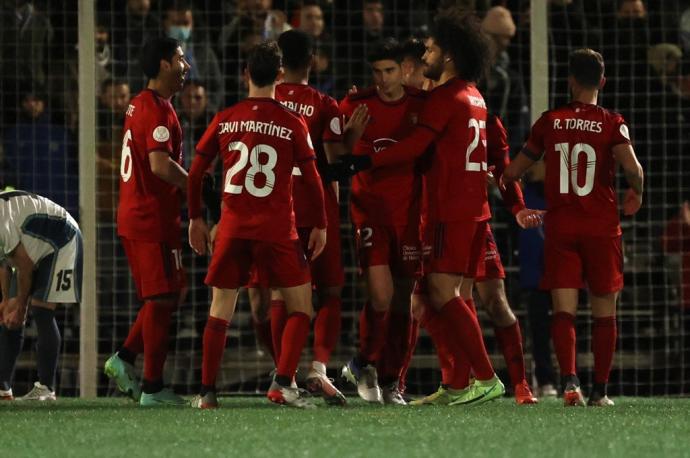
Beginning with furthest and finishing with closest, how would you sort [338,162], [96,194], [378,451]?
[96,194] < [338,162] < [378,451]

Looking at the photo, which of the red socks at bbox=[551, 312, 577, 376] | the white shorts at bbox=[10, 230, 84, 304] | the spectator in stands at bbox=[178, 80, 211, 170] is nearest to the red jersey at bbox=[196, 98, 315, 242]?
the red socks at bbox=[551, 312, 577, 376]

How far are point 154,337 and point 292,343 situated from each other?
96 cm

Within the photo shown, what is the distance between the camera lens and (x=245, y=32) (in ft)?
35.7

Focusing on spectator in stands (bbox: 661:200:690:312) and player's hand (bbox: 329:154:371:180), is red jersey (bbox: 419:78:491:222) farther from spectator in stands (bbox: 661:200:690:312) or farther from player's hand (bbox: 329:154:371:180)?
spectator in stands (bbox: 661:200:690:312)

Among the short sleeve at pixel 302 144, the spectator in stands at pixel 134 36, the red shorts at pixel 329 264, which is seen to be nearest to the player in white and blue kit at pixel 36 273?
the red shorts at pixel 329 264

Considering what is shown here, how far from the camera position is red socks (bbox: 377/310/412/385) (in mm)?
7559

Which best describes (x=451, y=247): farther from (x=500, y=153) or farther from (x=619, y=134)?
(x=619, y=134)

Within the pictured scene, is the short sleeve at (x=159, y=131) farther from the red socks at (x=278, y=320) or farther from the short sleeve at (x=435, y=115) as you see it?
the short sleeve at (x=435, y=115)

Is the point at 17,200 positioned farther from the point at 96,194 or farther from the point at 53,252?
the point at 96,194

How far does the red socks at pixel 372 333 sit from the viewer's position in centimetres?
738

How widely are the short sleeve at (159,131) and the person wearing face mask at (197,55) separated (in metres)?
3.24

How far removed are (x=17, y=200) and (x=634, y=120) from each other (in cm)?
483

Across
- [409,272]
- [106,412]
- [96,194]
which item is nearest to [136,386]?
[106,412]

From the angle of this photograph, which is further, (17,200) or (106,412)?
(17,200)
